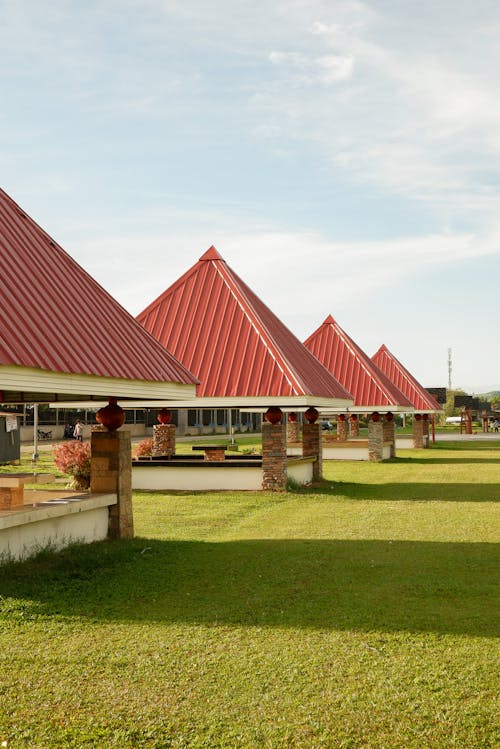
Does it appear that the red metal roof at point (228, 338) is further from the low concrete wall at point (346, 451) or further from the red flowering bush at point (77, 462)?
the low concrete wall at point (346, 451)

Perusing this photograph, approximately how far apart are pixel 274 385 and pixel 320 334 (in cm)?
1836

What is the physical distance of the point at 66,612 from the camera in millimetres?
8539

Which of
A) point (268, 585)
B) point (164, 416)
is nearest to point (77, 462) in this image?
point (164, 416)

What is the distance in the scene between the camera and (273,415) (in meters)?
20.0

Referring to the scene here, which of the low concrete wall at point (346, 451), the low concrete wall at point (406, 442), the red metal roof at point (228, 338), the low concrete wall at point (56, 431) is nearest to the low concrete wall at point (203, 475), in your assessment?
the red metal roof at point (228, 338)

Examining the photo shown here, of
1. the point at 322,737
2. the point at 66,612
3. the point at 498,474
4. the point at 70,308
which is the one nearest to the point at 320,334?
the point at 498,474

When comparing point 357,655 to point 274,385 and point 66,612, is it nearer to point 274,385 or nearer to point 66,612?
point 66,612

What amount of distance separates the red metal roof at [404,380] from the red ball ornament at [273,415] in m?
24.9

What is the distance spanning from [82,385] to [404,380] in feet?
125

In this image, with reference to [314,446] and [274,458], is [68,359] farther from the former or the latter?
[314,446]

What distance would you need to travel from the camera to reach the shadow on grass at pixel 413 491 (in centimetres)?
1927

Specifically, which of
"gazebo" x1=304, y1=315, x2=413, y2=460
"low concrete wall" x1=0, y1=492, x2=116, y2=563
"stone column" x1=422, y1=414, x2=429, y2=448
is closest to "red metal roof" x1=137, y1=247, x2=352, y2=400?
"low concrete wall" x1=0, y1=492, x2=116, y2=563

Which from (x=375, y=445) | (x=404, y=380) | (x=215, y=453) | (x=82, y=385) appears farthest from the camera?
(x=404, y=380)

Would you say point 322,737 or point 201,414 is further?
point 201,414
